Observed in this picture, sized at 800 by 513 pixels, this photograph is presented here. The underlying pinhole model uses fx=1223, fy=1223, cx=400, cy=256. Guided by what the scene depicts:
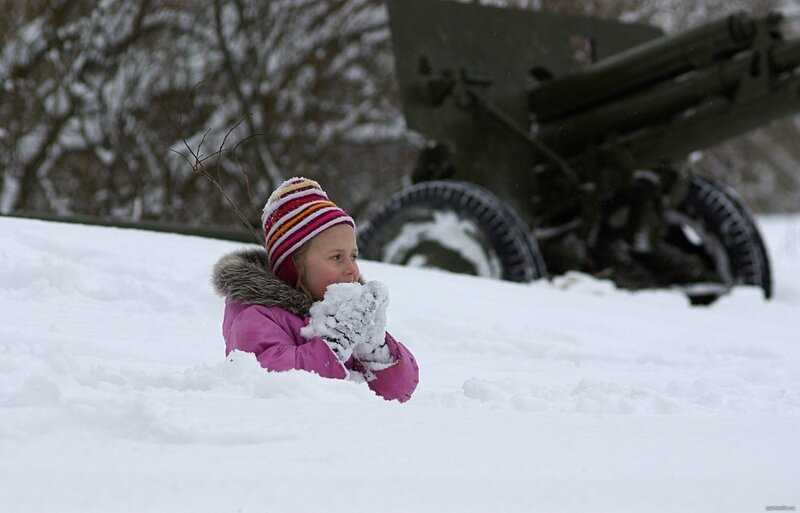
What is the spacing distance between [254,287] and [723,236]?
5.19 m

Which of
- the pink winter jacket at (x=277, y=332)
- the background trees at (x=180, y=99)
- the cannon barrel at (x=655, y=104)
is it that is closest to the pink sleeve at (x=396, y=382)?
the pink winter jacket at (x=277, y=332)

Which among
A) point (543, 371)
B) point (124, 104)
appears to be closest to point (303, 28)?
point (124, 104)

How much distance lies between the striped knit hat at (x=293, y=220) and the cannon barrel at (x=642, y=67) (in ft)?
14.7

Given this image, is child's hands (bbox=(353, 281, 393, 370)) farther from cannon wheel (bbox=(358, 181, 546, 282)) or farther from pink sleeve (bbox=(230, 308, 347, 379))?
cannon wheel (bbox=(358, 181, 546, 282))

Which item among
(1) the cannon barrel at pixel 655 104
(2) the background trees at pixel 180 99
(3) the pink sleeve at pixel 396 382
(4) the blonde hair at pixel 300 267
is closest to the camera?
(3) the pink sleeve at pixel 396 382

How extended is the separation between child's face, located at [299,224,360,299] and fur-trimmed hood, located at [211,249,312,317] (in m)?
0.06

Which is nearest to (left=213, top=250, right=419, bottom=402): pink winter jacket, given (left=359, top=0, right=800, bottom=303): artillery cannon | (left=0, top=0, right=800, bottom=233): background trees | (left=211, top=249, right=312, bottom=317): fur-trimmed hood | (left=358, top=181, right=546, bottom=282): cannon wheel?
(left=211, top=249, right=312, bottom=317): fur-trimmed hood

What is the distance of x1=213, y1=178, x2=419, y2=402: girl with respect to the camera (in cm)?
286

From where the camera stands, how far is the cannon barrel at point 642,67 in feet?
22.9

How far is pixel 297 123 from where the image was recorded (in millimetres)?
9664

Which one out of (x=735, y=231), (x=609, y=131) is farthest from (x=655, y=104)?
(x=735, y=231)

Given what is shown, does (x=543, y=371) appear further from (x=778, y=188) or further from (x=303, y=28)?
(x=778, y=188)

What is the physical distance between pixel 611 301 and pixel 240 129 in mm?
4067

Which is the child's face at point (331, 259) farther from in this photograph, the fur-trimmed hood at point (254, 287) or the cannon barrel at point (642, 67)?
the cannon barrel at point (642, 67)
